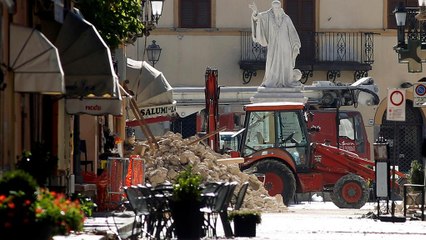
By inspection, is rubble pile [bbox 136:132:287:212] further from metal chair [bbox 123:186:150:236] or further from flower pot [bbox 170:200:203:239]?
flower pot [bbox 170:200:203:239]

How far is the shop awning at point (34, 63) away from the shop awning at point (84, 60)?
3110 millimetres

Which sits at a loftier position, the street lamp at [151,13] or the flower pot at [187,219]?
the street lamp at [151,13]

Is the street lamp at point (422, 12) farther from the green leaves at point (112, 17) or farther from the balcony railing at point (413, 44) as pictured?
the green leaves at point (112, 17)

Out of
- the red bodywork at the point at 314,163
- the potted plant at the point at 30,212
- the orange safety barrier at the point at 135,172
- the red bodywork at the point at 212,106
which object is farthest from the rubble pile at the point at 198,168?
the potted plant at the point at 30,212

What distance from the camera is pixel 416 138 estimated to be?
190ft

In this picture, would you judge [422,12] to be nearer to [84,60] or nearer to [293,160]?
[293,160]

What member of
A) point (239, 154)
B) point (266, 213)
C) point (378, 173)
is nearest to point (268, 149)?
point (239, 154)

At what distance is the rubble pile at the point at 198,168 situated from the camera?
37.8m

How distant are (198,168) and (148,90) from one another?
399 cm

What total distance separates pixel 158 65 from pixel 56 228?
40.9m

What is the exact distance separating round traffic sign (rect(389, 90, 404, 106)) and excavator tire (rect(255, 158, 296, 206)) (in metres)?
7.53

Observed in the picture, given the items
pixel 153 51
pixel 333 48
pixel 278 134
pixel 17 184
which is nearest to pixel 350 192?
pixel 278 134

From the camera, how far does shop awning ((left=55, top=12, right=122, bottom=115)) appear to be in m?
26.1

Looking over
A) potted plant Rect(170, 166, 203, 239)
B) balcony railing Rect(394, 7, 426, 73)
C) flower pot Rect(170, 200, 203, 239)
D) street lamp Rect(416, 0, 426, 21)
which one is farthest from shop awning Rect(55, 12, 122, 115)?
balcony railing Rect(394, 7, 426, 73)
